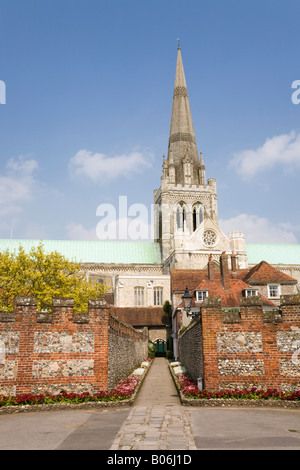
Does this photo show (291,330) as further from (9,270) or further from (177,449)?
(9,270)

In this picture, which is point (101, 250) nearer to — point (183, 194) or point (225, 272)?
→ point (183, 194)

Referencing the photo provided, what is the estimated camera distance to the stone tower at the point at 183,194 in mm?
65250

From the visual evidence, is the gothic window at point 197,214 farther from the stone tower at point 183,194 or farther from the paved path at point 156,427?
the paved path at point 156,427

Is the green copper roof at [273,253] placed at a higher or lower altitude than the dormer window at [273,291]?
higher

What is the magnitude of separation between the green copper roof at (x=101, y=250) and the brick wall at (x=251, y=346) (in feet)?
198

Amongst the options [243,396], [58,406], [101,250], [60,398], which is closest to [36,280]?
[60,398]

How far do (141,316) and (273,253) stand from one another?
40.1 metres

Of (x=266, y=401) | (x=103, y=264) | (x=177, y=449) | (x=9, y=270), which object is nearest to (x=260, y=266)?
(x=9, y=270)

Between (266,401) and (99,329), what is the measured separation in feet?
20.5

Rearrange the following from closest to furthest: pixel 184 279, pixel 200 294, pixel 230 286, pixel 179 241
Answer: pixel 230 286 → pixel 200 294 → pixel 184 279 → pixel 179 241

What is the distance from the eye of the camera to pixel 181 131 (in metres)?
83.2

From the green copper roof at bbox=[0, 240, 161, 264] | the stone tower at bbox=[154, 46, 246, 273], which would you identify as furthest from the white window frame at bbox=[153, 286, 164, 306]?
the green copper roof at bbox=[0, 240, 161, 264]

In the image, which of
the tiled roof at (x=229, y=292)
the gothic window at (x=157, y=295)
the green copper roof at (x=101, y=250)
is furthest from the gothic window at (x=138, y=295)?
the tiled roof at (x=229, y=292)
